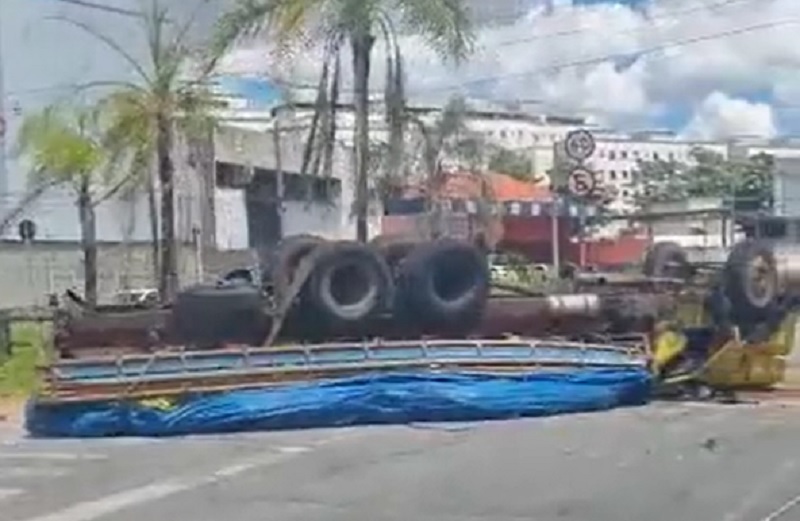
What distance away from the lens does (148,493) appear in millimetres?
15109

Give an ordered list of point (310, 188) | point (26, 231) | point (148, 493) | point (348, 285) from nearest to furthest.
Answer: point (148, 493) < point (348, 285) < point (310, 188) < point (26, 231)

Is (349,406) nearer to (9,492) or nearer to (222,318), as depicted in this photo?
(222,318)

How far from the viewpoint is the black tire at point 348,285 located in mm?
22922

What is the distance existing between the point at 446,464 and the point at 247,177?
139ft

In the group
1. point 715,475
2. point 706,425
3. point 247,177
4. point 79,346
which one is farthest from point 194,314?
point 247,177

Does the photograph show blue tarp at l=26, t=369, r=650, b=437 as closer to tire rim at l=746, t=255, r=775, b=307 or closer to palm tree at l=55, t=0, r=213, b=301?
tire rim at l=746, t=255, r=775, b=307

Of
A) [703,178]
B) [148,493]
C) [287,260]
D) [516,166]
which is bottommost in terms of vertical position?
[148,493]

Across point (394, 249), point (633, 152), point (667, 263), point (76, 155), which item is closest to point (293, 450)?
point (394, 249)

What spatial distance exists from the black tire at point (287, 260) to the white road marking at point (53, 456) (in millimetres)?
5034

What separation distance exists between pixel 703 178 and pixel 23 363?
98.6 m

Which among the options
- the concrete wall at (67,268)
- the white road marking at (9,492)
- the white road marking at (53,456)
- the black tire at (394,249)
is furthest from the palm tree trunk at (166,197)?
the white road marking at (9,492)

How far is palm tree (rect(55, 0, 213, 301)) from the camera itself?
34781mm

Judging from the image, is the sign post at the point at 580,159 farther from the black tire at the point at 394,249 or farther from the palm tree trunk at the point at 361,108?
the black tire at the point at 394,249

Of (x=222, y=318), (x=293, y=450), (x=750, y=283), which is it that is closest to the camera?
(x=293, y=450)
